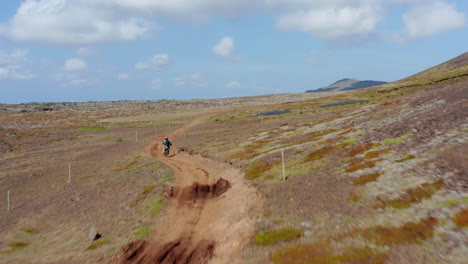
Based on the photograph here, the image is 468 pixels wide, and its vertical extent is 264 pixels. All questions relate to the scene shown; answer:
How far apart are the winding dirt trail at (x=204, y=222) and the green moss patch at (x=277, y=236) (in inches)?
36.1

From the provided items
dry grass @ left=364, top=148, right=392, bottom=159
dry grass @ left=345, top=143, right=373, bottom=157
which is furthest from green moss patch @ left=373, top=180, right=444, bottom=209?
dry grass @ left=345, top=143, right=373, bottom=157

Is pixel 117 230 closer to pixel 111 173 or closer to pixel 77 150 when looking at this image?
pixel 111 173

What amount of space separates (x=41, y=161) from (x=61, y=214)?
3434 cm

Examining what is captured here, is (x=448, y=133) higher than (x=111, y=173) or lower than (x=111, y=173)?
higher

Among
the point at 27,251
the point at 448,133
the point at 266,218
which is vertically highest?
the point at 448,133

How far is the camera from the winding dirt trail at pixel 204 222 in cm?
1939

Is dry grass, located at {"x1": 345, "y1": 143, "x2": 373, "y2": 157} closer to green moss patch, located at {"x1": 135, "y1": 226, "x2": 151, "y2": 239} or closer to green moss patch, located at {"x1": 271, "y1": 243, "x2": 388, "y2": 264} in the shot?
green moss patch, located at {"x1": 271, "y1": 243, "x2": 388, "y2": 264}

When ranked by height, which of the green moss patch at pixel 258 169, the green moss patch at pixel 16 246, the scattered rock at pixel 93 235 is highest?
the green moss patch at pixel 258 169

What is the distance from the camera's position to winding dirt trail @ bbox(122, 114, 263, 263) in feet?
63.6

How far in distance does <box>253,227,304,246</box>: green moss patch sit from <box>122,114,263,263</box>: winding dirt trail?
0.92 m

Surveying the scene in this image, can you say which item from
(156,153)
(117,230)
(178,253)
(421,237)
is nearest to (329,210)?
(421,237)

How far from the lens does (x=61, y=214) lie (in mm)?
30266

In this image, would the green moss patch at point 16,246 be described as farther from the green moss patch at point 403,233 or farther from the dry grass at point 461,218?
the dry grass at point 461,218

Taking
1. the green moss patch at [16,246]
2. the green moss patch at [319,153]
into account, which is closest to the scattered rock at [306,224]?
the green moss patch at [319,153]
